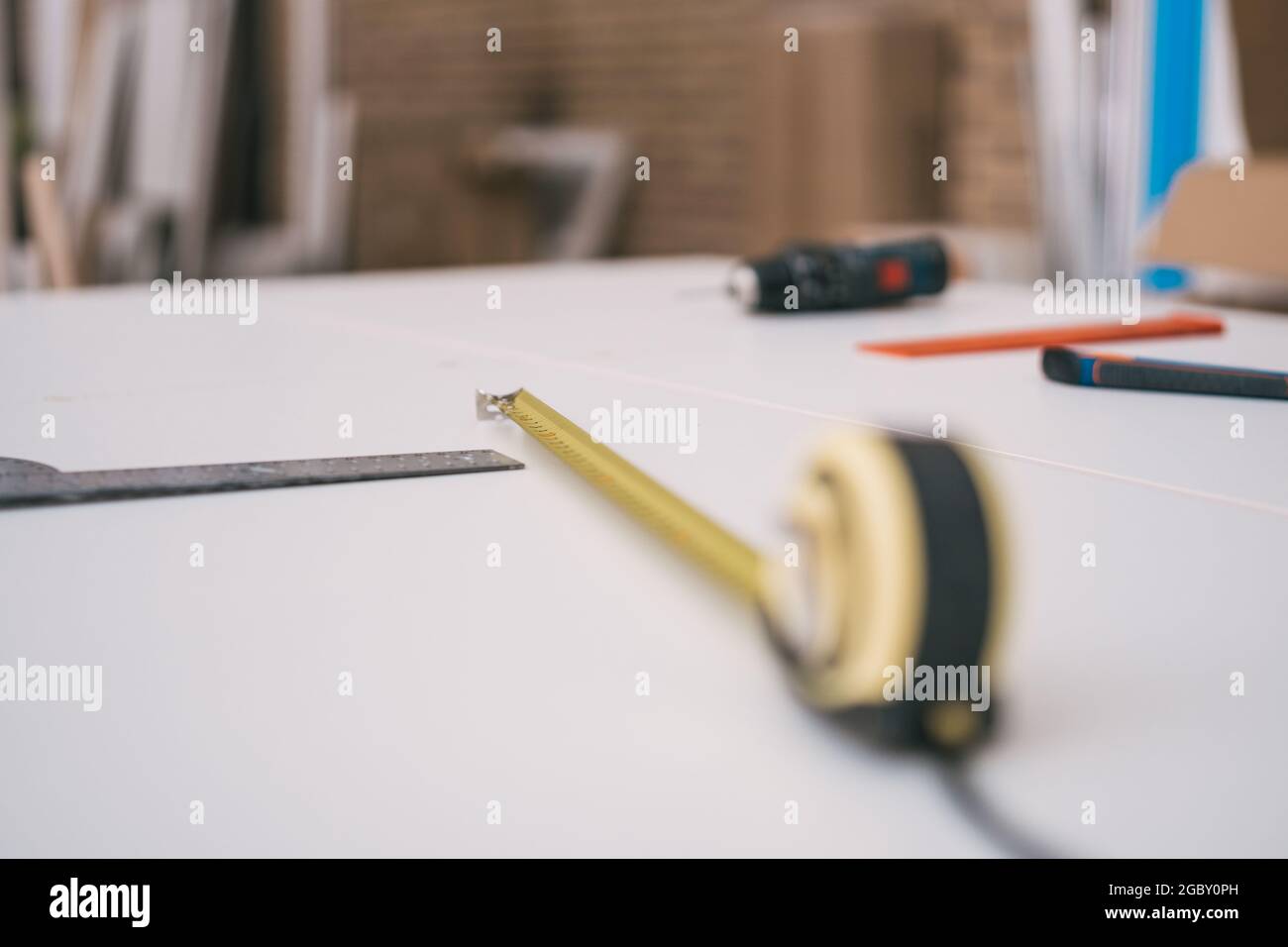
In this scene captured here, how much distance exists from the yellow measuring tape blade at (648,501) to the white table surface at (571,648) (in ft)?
0.05

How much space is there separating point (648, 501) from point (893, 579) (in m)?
0.22

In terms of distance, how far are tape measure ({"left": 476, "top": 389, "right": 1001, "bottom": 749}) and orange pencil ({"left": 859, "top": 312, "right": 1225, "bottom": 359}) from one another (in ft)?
2.48

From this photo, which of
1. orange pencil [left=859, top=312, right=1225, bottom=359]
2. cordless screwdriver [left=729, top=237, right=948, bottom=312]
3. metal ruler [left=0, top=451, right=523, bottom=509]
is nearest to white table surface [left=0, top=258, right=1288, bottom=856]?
metal ruler [left=0, top=451, right=523, bottom=509]

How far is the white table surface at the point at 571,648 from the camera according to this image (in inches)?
14.8

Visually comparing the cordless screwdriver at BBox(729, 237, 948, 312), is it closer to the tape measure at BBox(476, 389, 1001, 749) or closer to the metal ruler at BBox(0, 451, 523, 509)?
the metal ruler at BBox(0, 451, 523, 509)

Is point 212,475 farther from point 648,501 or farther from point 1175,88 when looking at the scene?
point 1175,88

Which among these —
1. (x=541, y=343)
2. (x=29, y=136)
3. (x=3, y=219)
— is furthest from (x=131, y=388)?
(x=29, y=136)

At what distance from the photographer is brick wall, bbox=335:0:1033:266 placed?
4.26m

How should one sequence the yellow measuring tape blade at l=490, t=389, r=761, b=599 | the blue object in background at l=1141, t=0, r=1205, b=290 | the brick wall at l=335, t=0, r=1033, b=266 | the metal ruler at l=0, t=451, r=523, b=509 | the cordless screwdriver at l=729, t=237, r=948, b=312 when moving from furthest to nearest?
1. the brick wall at l=335, t=0, r=1033, b=266
2. the blue object in background at l=1141, t=0, r=1205, b=290
3. the cordless screwdriver at l=729, t=237, r=948, b=312
4. the metal ruler at l=0, t=451, r=523, b=509
5. the yellow measuring tape blade at l=490, t=389, r=761, b=599

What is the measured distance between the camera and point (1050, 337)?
3.95 feet

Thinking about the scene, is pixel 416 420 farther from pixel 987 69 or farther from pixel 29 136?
pixel 29 136

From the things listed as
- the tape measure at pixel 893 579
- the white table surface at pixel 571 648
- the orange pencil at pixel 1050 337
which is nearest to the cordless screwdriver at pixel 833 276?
the orange pencil at pixel 1050 337

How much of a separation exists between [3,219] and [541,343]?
262 centimetres

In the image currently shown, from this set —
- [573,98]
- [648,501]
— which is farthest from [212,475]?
[573,98]
